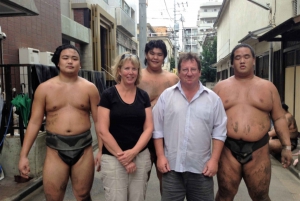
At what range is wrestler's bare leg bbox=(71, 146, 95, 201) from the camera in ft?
10.2

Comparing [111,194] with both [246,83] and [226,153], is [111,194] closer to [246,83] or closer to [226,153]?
[226,153]

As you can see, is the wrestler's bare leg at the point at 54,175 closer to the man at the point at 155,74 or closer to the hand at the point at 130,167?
the hand at the point at 130,167

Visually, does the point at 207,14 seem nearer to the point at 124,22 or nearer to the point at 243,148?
the point at 124,22

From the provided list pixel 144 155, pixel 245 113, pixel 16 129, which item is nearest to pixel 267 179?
pixel 245 113

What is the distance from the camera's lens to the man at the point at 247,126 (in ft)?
10.1

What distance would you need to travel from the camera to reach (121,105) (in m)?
2.76

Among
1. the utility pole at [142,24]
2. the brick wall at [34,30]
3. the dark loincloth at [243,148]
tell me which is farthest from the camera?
the utility pole at [142,24]

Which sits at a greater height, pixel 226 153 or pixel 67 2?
pixel 67 2

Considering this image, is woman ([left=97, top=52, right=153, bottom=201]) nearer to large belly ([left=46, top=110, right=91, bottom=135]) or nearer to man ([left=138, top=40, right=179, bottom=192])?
large belly ([left=46, top=110, right=91, bottom=135])

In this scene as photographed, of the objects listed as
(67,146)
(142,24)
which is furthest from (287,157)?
(142,24)

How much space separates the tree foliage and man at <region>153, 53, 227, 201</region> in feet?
123

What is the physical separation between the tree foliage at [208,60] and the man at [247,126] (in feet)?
122

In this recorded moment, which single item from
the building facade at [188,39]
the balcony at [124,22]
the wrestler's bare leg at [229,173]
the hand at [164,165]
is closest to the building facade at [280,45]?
the wrestler's bare leg at [229,173]

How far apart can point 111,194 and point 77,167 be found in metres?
0.55
